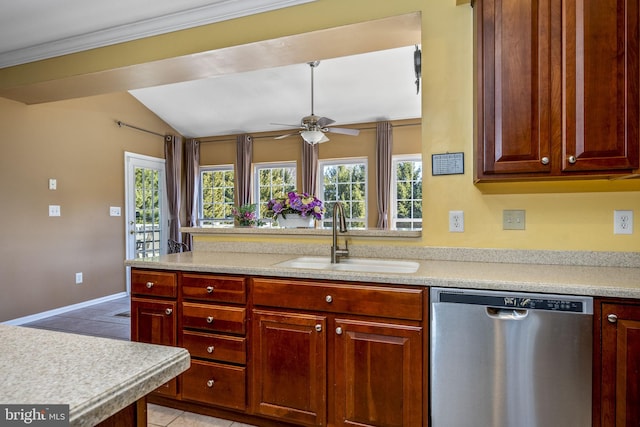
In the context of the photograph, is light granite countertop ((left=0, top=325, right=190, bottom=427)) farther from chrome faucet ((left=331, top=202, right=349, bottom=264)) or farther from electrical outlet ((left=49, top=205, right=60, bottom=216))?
electrical outlet ((left=49, top=205, right=60, bottom=216))

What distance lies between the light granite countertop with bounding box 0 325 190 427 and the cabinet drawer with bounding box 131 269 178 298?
1.25 meters

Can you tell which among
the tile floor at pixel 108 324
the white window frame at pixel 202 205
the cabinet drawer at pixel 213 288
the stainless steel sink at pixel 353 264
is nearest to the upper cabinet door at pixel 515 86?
the stainless steel sink at pixel 353 264

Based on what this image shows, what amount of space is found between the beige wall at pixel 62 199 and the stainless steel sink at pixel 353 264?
3.39 metres

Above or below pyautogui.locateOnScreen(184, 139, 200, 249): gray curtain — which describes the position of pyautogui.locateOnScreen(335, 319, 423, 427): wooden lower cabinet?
below

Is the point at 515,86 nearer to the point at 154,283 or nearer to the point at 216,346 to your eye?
the point at 216,346

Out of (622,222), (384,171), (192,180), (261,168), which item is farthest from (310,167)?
(622,222)

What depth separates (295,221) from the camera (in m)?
2.62

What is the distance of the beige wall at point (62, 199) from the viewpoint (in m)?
3.70

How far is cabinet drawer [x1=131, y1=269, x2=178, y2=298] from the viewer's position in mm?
2035

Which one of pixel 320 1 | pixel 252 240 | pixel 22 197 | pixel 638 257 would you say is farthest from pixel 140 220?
pixel 638 257

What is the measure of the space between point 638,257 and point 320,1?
2268 millimetres

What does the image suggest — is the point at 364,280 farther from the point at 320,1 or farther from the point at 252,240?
the point at 320,1

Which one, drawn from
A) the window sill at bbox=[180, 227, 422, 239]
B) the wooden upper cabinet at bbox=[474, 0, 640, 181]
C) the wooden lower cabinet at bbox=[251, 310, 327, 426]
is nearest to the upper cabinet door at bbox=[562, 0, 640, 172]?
the wooden upper cabinet at bbox=[474, 0, 640, 181]

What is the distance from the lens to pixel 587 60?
1.54 m
